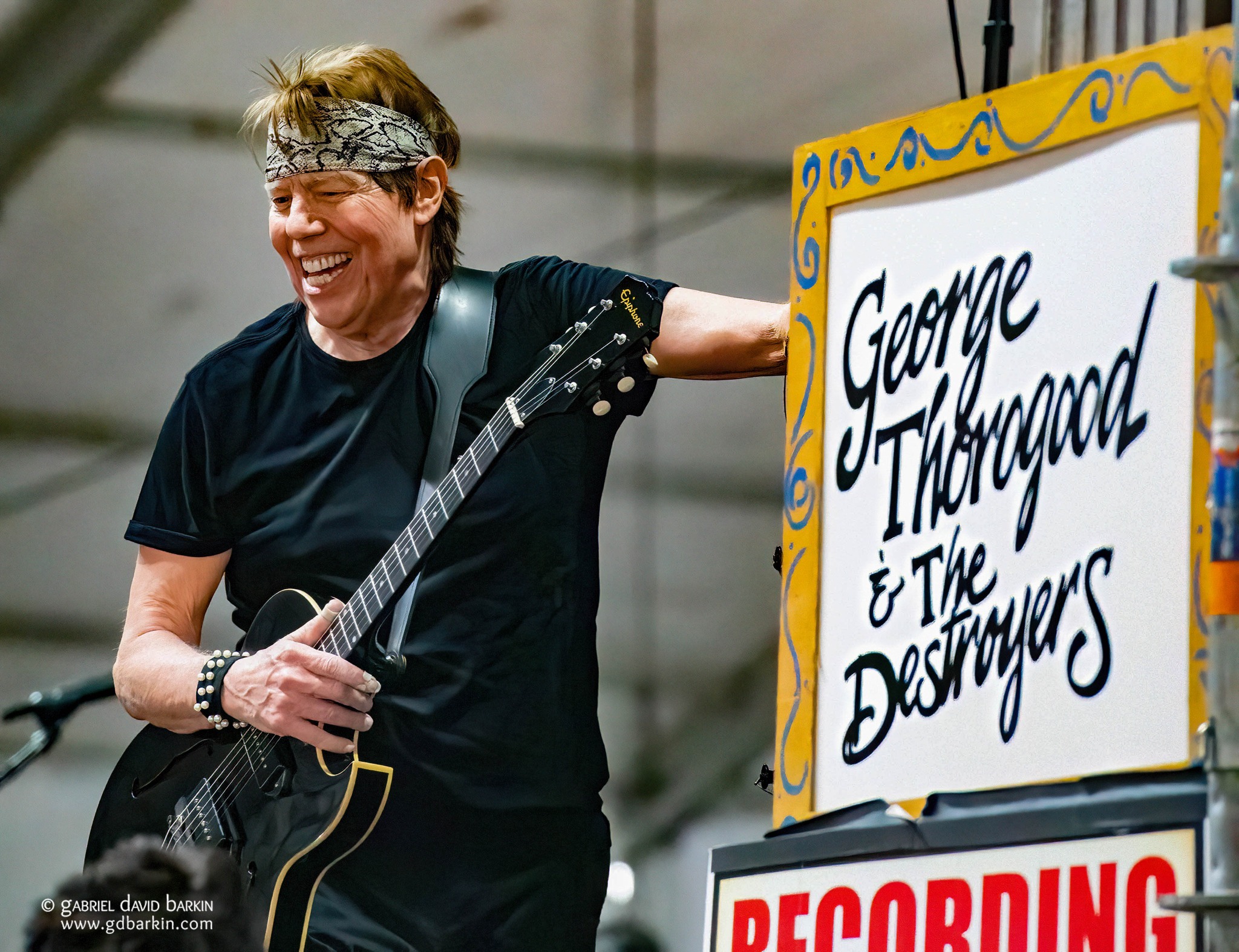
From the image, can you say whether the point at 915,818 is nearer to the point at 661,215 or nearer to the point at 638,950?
the point at 638,950

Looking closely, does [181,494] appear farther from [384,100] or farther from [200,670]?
[384,100]

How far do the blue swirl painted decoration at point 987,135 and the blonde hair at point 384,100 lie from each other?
90cm

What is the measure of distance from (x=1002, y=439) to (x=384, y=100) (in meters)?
1.43

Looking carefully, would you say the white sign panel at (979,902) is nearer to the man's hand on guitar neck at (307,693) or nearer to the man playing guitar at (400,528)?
the man playing guitar at (400,528)

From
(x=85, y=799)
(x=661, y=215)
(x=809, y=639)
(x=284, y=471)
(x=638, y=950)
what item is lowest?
(x=638, y=950)

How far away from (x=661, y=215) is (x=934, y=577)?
116 cm

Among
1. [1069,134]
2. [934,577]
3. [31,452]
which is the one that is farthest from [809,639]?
[31,452]

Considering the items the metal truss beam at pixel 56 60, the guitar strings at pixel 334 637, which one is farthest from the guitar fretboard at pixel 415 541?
the metal truss beam at pixel 56 60

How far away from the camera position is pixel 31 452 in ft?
10.9

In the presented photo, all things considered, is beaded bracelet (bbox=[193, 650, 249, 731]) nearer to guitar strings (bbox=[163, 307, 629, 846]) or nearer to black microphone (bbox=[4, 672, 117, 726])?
guitar strings (bbox=[163, 307, 629, 846])

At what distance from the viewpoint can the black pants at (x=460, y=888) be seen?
2.85 m

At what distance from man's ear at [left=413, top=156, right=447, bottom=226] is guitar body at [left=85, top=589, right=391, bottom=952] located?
0.69m

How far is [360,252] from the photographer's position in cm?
309

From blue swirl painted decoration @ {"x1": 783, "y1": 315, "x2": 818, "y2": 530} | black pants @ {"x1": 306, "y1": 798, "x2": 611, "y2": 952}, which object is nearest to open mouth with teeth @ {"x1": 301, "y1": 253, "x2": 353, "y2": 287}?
black pants @ {"x1": 306, "y1": 798, "x2": 611, "y2": 952}
